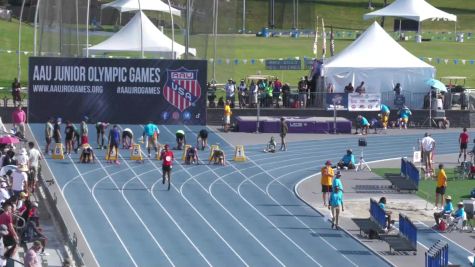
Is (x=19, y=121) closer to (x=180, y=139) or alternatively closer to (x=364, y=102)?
(x=180, y=139)

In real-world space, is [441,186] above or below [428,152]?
below

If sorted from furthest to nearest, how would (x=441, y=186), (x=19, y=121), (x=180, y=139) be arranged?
1. (x=19, y=121)
2. (x=180, y=139)
3. (x=441, y=186)

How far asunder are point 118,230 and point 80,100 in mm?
18546

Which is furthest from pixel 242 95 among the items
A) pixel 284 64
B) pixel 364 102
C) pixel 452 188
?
pixel 452 188

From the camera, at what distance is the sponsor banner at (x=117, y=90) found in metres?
50.4

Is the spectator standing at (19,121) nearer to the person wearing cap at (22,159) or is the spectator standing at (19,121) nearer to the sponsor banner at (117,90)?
the sponsor banner at (117,90)

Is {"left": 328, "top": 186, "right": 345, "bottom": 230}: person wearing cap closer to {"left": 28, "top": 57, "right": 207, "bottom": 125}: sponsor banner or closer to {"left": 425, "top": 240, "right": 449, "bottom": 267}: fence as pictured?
{"left": 425, "top": 240, "right": 449, "bottom": 267}: fence

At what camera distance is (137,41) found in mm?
58281

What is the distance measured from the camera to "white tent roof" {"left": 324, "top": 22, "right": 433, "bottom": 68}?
56188mm

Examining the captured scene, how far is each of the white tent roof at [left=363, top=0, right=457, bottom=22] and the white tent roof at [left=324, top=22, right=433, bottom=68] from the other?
73.0 ft

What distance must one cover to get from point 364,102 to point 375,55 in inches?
123

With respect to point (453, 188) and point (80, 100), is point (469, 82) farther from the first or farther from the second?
point (453, 188)

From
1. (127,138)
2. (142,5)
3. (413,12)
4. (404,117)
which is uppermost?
(413,12)

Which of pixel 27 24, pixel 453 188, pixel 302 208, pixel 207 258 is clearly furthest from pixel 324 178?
pixel 27 24
